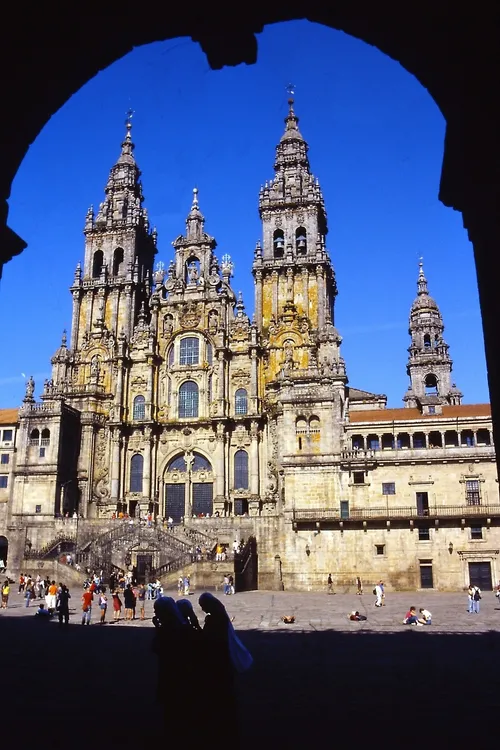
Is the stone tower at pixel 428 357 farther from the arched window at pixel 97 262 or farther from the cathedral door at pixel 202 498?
the arched window at pixel 97 262

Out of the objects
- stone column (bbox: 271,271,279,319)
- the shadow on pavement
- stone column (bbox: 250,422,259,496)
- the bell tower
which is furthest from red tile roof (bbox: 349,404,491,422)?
the shadow on pavement

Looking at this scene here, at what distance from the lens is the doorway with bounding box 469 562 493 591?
129 ft

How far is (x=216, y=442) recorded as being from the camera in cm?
4969

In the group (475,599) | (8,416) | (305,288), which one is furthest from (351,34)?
(8,416)

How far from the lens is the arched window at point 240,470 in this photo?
49.1m

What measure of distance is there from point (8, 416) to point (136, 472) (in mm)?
10941

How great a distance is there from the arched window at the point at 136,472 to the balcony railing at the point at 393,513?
14.2 metres

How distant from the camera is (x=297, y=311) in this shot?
168ft

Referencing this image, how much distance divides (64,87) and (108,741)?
300 inches

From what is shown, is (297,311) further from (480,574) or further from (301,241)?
(480,574)

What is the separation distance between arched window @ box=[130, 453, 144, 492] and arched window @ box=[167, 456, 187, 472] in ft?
7.16

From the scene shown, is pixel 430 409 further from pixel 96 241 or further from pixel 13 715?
pixel 13 715

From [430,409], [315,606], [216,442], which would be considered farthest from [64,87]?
[216,442]

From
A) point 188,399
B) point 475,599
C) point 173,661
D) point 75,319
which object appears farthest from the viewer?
point 75,319
